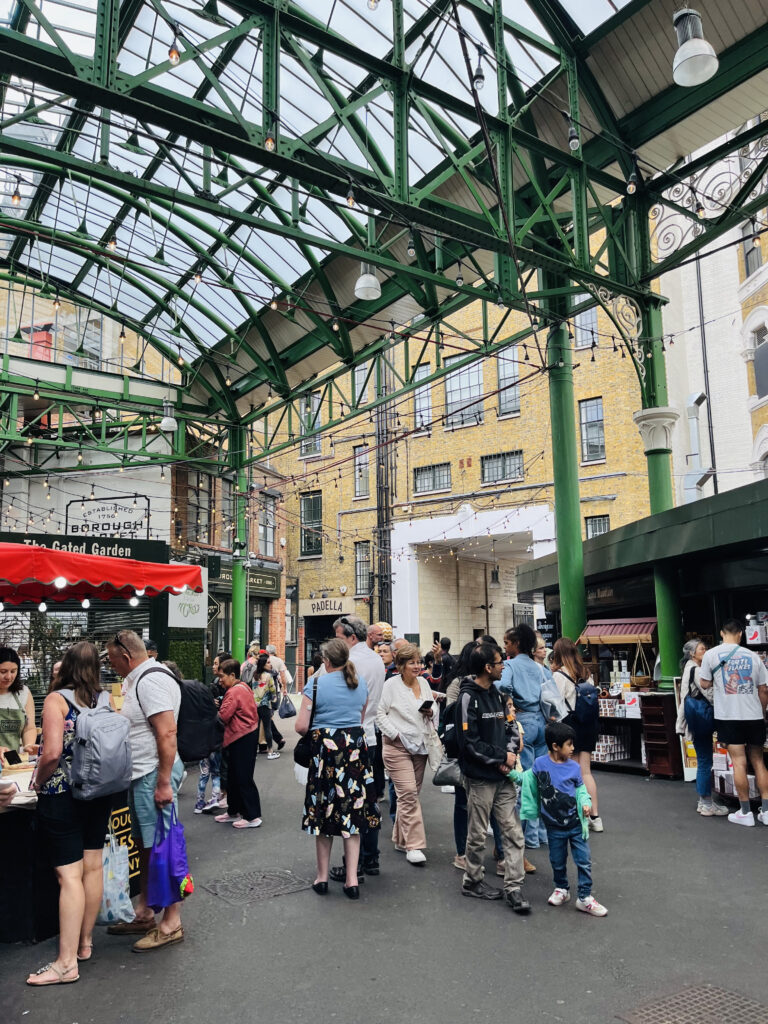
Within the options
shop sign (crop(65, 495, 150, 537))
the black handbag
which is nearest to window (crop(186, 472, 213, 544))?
shop sign (crop(65, 495, 150, 537))

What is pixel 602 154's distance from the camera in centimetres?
1144

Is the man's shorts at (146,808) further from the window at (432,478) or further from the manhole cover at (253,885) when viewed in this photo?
the window at (432,478)

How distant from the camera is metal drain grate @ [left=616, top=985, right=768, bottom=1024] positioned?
3.76m

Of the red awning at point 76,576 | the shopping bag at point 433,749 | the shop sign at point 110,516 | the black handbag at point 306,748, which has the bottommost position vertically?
the shopping bag at point 433,749

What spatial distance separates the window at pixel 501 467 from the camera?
25.9 meters

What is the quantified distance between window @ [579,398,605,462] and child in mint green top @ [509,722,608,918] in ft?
64.8

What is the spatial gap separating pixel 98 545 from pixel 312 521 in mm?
21604

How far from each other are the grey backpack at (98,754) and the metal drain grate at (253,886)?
1.76 m

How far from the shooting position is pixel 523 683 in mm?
6488

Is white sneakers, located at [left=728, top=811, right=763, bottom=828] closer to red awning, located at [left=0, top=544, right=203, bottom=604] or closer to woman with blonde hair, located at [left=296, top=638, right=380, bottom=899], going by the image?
woman with blonde hair, located at [left=296, top=638, right=380, bottom=899]

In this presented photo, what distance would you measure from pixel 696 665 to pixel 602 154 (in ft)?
25.1

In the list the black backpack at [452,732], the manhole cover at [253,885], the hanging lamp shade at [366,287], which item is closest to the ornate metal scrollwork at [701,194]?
the hanging lamp shade at [366,287]

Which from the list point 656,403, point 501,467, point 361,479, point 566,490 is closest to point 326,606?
point 361,479

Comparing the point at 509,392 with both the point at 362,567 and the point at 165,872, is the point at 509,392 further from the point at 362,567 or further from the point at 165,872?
the point at 165,872
